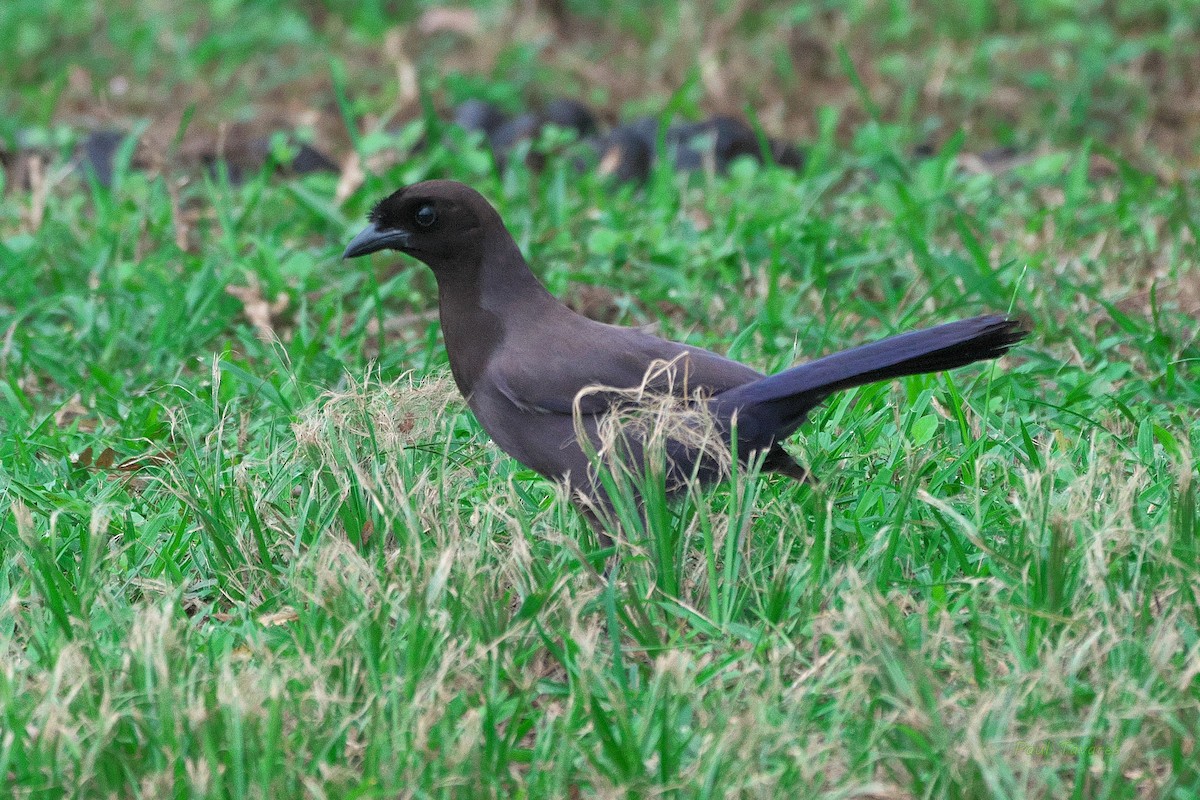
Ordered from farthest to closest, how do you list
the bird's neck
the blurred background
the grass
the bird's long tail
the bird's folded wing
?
the blurred background
the bird's neck
the bird's folded wing
the bird's long tail
the grass

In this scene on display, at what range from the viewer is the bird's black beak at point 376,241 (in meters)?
3.80

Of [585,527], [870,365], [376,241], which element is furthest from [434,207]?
[870,365]

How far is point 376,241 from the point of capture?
3818 millimetres

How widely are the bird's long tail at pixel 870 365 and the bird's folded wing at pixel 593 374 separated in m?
0.10

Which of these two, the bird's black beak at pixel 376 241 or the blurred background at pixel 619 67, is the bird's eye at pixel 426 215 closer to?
the bird's black beak at pixel 376 241

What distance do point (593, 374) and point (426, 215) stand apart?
0.62 metres

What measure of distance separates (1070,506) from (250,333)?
275 centimetres

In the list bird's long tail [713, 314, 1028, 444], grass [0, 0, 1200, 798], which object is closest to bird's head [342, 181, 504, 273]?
grass [0, 0, 1200, 798]

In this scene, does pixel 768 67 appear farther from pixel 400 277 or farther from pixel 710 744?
pixel 710 744

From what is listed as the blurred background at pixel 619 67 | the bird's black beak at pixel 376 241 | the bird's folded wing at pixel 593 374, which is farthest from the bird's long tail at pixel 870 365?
the blurred background at pixel 619 67

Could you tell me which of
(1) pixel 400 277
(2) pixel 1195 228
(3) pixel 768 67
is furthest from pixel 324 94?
(2) pixel 1195 228

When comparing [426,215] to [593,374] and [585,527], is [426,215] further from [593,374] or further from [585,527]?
[585,527]

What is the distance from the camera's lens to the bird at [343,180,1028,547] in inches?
127

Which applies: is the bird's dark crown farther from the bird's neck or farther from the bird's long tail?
the bird's long tail
